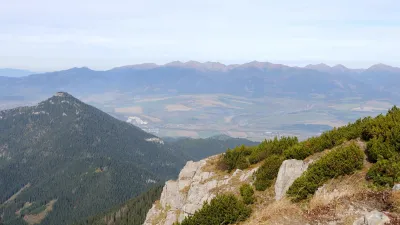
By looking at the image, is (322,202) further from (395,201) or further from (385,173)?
(385,173)

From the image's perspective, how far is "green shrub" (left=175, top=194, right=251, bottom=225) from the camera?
22047 mm

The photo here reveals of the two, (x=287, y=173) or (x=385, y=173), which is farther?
(x=287, y=173)

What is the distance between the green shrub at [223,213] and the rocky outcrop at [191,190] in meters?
4.98

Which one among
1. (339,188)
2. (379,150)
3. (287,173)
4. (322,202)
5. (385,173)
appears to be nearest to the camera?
(322,202)

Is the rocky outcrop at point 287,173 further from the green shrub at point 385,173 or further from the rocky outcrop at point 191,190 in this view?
the green shrub at point 385,173

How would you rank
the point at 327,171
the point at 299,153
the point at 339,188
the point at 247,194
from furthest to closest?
the point at 299,153
the point at 247,194
the point at 327,171
the point at 339,188

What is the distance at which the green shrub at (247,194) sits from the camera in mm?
24047

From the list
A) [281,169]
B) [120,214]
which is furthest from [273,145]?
[120,214]

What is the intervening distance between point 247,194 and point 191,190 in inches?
481

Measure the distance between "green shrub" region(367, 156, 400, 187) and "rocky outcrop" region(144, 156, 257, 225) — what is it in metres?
12.1

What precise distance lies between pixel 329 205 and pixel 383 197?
272 cm

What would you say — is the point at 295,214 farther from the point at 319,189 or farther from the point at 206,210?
the point at 206,210

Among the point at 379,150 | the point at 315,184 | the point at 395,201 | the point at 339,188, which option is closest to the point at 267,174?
the point at 315,184

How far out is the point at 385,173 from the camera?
18.1 metres
